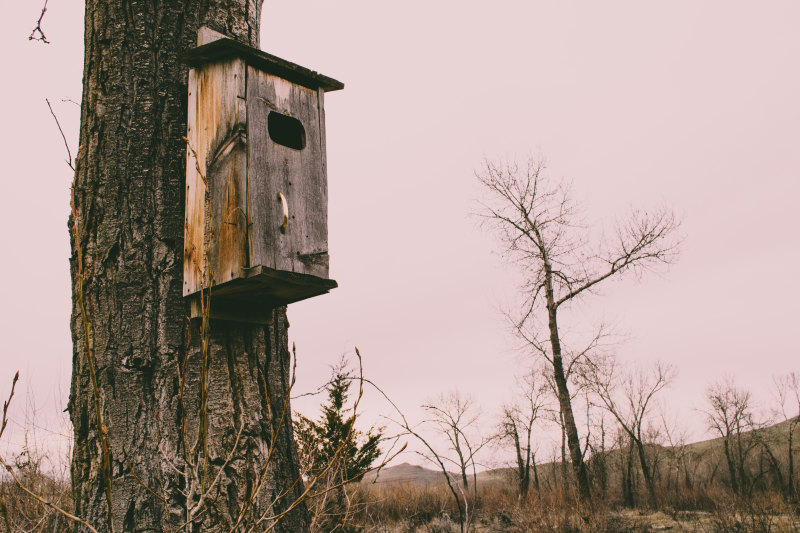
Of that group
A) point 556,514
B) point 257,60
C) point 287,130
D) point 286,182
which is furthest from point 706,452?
point 257,60

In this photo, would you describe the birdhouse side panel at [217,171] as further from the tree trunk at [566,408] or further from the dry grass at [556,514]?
the tree trunk at [566,408]

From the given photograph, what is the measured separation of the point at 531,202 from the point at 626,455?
2569 centimetres

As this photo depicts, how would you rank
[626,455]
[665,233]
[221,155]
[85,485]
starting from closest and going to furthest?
[85,485]
[221,155]
[665,233]
[626,455]

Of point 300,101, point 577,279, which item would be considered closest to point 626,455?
point 577,279

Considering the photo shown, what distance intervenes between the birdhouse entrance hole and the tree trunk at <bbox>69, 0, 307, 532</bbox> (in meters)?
0.40

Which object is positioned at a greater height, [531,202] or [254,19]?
[531,202]

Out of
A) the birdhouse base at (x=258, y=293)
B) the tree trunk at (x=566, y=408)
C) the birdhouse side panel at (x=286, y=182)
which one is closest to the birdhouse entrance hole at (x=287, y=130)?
the birdhouse side panel at (x=286, y=182)

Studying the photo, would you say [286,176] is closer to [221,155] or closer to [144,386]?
[221,155]

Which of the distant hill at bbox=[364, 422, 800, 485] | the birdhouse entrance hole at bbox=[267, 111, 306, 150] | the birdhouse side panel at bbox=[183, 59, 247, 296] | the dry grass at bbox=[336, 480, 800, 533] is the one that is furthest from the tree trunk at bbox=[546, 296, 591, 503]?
the distant hill at bbox=[364, 422, 800, 485]

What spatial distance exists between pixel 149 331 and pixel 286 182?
0.73 metres

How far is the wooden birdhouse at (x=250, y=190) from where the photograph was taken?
6.46 ft

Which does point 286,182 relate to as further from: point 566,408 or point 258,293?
point 566,408

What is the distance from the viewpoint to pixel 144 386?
6.01 ft

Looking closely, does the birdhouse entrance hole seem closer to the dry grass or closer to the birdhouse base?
the birdhouse base
